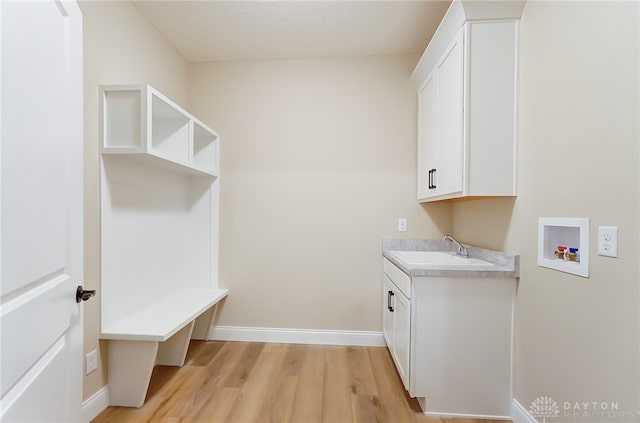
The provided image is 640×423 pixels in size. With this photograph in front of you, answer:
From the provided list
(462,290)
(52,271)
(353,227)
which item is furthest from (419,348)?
(52,271)

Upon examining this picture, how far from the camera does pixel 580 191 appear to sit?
4.11 ft

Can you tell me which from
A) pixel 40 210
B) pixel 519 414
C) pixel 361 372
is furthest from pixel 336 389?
pixel 40 210

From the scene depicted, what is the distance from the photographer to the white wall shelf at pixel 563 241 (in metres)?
1.23

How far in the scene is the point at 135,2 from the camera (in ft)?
6.57

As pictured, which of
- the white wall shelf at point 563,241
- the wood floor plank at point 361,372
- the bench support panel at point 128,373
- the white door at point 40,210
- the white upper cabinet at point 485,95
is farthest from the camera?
the wood floor plank at point 361,372

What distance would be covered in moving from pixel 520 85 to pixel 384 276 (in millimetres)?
1713

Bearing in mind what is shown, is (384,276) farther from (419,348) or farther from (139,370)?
(139,370)

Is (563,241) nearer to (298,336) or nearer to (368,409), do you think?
(368,409)

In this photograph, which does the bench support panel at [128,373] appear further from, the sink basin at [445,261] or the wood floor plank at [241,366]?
the sink basin at [445,261]

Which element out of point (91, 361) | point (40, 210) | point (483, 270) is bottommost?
point (91, 361)

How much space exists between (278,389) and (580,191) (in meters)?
2.07

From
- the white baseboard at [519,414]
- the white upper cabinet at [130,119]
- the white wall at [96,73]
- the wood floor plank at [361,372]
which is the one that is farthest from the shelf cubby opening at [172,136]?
the white baseboard at [519,414]

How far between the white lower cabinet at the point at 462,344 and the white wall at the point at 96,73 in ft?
6.17

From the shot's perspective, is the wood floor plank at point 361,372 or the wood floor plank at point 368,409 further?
the wood floor plank at point 361,372
